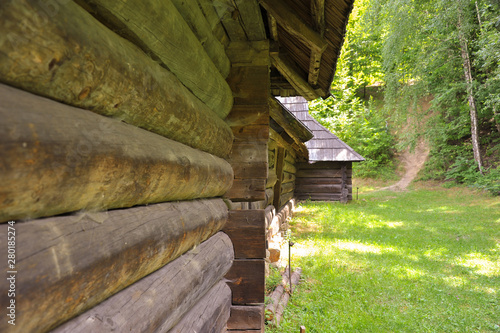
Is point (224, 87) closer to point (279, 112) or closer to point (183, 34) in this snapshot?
point (183, 34)

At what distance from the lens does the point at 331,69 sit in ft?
11.1

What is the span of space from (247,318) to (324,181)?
40.1 ft

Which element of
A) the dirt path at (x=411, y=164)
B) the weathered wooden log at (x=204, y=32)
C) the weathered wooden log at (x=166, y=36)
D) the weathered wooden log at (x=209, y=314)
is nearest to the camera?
the weathered wooden log at (x=166, y=36)

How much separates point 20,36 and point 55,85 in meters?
0.17

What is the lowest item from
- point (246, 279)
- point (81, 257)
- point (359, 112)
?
point (246, 279)

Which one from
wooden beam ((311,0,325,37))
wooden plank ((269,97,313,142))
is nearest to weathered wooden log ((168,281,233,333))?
wooden beam ((311,0,325,37))

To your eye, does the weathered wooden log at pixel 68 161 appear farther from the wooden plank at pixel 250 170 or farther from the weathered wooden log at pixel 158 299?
the wooden plank at pixel 250 170

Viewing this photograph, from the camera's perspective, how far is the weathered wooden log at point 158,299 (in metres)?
1.03

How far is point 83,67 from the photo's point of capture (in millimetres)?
973

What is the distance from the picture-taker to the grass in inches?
151

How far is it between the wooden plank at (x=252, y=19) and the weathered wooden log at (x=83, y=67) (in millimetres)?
1082

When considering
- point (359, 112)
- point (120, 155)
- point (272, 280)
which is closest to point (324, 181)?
point (359, 112)

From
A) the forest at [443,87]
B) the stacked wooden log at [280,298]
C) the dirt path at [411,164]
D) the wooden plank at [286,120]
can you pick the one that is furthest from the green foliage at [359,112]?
the stacked wooden log at [280,298]

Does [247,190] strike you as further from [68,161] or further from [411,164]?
[411,164]
